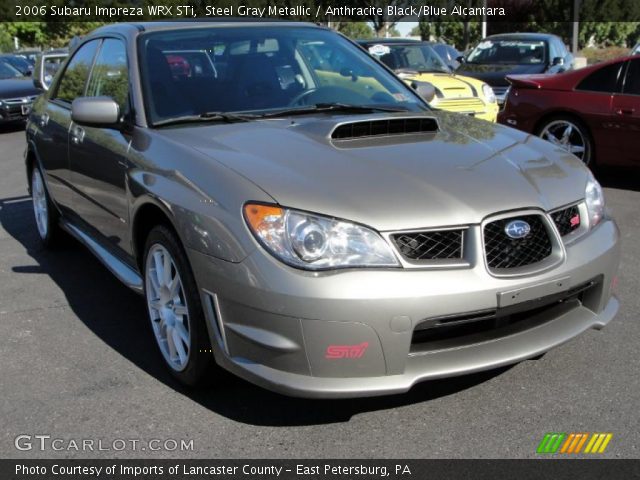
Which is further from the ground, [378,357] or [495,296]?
[495,296]

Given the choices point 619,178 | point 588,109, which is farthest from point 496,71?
point 588,109

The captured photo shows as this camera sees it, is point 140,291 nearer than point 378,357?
No

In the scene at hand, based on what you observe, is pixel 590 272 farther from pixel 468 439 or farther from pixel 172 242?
pixel 172 242

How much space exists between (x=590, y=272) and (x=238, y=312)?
4.81ft

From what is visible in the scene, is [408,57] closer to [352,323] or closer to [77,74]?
[77,74]

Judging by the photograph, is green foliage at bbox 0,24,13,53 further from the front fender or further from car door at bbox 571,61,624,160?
the front fender

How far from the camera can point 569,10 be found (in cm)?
3962

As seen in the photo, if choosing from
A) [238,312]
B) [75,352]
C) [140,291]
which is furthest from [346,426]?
[75,352]

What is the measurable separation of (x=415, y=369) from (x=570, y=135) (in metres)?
5.90

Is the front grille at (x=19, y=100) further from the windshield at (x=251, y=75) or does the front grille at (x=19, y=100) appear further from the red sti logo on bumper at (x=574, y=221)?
the red sti logo on bumper at (x=574, y=221)

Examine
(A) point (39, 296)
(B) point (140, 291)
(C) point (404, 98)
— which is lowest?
(A) point (39, 296)

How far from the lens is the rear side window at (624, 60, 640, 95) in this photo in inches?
292

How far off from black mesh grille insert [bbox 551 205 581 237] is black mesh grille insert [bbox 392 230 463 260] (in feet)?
1.73

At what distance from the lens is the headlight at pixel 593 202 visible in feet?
10.8
